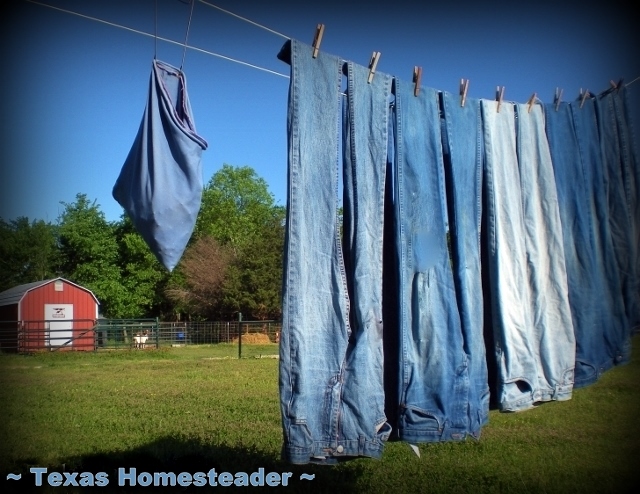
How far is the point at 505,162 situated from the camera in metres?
2.87

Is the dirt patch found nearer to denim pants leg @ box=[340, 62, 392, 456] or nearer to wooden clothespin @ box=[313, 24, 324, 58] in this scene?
denim pants leg @ box=[340, 62, 392, 456]

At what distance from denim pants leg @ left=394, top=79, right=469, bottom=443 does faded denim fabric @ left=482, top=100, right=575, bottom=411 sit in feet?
0.94

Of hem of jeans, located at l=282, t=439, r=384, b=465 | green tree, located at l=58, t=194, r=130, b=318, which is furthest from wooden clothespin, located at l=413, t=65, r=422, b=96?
green tree, located at l=58, t=194, r=130, b=318

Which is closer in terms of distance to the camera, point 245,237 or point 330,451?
point 330,451

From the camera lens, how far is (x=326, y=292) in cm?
236

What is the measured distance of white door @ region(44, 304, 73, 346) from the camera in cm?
2071

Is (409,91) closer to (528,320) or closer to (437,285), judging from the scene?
(437,285)

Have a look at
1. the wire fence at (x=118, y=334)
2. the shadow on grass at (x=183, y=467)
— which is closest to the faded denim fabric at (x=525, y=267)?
the shadow on grass at (x=183, y=467)

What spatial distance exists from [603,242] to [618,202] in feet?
0.80

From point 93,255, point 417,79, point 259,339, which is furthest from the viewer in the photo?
point 93,255

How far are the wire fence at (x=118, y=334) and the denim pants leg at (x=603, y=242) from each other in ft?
51.2

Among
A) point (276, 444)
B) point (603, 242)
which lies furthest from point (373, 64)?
point (276, 444)

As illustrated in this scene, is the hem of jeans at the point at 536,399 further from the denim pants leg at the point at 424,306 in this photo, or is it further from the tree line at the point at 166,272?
the tree line at the point at 166,272

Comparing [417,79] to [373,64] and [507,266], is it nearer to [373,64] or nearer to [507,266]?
[373,64]
